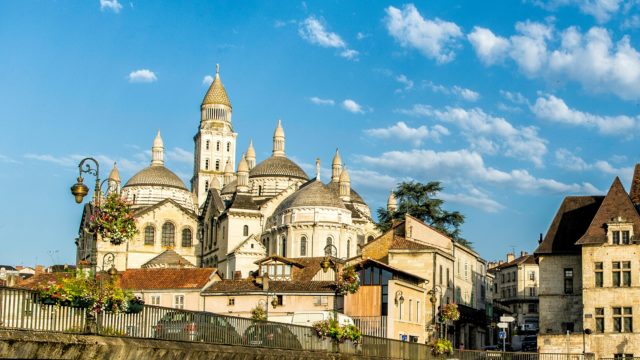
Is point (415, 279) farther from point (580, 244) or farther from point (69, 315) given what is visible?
point (69, 315)

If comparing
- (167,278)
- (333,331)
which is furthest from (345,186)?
(333,331)

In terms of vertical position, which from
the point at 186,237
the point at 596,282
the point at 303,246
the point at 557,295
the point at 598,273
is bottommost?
the point at 557,295

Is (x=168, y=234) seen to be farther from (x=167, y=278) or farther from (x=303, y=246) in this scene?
(x=167, y=278)

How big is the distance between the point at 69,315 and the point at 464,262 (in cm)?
6266

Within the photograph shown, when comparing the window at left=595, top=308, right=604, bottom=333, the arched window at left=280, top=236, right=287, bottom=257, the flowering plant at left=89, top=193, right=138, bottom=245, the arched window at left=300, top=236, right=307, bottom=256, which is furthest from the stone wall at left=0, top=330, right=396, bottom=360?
the arched window at left=280, top=236, right=287, bottom=257

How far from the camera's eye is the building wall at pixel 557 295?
2534 inches

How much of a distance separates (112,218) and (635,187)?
51.5 m

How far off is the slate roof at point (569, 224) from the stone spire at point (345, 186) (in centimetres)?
6868

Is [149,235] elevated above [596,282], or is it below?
above

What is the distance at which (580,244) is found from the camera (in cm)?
6206

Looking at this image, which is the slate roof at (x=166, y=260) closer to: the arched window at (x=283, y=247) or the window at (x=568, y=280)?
the arched window at (x=283, y=247)

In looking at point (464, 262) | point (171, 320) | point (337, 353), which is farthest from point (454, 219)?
point (171, 320)

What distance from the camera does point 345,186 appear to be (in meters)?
139

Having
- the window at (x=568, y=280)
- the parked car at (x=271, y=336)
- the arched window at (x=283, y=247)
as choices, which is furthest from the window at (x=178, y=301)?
the parked car at (x=271, y=336)
